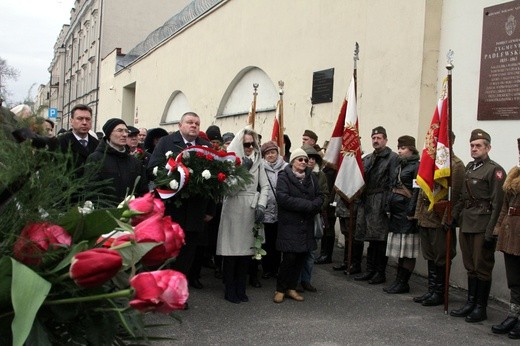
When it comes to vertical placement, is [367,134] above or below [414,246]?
above

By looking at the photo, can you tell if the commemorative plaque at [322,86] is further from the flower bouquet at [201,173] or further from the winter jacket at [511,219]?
the winter jacket at [511,219]

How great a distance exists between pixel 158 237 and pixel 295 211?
490 cm

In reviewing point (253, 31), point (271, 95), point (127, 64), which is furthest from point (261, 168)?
point (127, 64)

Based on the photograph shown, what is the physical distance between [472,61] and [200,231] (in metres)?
3.81

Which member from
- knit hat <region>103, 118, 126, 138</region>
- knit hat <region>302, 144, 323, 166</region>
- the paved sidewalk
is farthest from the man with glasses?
knit hat <region>302, 144, 323, 166</region>

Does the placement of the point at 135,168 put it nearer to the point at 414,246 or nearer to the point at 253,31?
the point at 414,246

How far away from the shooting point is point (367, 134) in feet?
28.0

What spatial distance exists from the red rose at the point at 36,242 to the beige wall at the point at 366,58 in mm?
5917

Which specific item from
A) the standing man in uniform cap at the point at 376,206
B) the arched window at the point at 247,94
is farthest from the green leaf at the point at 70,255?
the arched window at the point at 247,94

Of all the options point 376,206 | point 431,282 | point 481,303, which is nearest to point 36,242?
point 481,303

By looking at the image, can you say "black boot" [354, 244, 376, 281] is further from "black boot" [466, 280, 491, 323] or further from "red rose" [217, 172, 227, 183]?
"red rose" [217, 172, 227, 183]

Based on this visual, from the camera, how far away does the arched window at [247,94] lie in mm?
12531

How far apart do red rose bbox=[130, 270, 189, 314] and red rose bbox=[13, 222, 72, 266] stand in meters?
0.19

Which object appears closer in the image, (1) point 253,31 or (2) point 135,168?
(2) point 135,168
